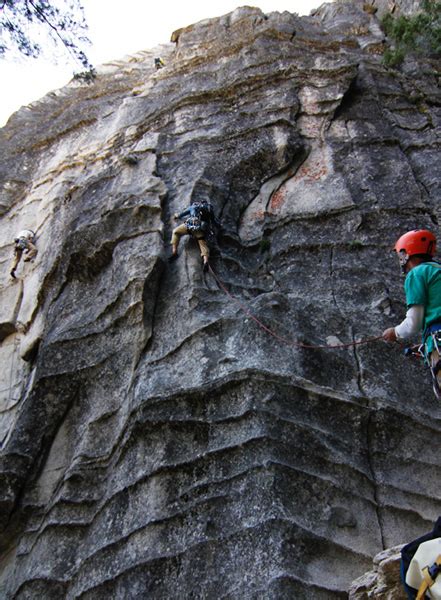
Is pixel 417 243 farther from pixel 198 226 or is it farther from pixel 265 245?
pixel 265 245

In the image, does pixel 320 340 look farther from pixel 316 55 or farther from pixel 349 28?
pixel 349 28

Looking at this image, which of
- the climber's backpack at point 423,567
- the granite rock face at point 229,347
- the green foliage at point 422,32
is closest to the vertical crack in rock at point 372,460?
the granite rock face at point 229,347

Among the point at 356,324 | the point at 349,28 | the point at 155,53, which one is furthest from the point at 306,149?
the point at 155,53

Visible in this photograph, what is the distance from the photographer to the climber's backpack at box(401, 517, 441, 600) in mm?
3582

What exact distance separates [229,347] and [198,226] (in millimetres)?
2281

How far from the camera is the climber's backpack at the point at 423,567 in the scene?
3.58 meters

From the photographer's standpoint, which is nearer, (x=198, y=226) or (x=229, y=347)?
(x=229, y=347)

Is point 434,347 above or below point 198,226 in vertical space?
below

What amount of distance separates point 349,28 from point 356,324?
10.5 meters

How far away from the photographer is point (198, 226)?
9031 millimetres

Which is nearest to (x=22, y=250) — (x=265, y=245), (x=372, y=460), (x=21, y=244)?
(x=21, y=244)

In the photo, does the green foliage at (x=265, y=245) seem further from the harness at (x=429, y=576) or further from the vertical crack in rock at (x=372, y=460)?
the harness at (x=429, y=576)

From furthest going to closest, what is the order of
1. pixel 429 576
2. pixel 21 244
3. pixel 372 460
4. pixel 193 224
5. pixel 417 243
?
pixel 21 244 < pixel 193 224 < pixel 372 460 < pixel 417 243 < pixel 429 576

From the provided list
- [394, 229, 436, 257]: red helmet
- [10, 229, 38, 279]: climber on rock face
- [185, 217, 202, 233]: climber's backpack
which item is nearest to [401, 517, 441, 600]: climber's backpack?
[394, 229, 436, 257]: red helmet
